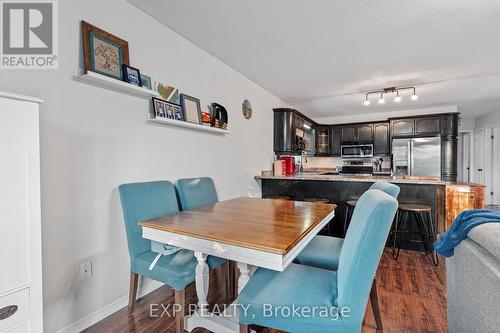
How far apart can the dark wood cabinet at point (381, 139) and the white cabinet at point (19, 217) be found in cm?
599

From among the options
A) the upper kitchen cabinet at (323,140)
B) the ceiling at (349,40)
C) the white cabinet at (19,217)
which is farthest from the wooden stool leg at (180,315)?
the upper kitchen cabinet at (323,140)

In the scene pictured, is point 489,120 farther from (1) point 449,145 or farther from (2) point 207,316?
(2) point 207,316

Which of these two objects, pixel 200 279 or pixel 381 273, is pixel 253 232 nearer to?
pixel 200 279

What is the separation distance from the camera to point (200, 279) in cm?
145

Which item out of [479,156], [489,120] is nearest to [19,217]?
[489,120]

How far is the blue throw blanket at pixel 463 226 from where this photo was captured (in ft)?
3.78

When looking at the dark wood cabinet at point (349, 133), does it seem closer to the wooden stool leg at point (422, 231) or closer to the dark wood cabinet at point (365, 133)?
the dark wood cabinet at point (365, 133)

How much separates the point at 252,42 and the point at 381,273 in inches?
107

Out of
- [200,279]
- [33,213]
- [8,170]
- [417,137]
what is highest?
[417,137]

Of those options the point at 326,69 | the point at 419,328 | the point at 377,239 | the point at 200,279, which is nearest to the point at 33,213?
the point at 200,279

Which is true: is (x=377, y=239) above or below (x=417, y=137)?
below

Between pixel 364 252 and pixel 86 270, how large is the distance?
1721 mm

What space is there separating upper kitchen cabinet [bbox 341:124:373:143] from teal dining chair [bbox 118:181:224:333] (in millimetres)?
5137

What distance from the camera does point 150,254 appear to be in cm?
164
